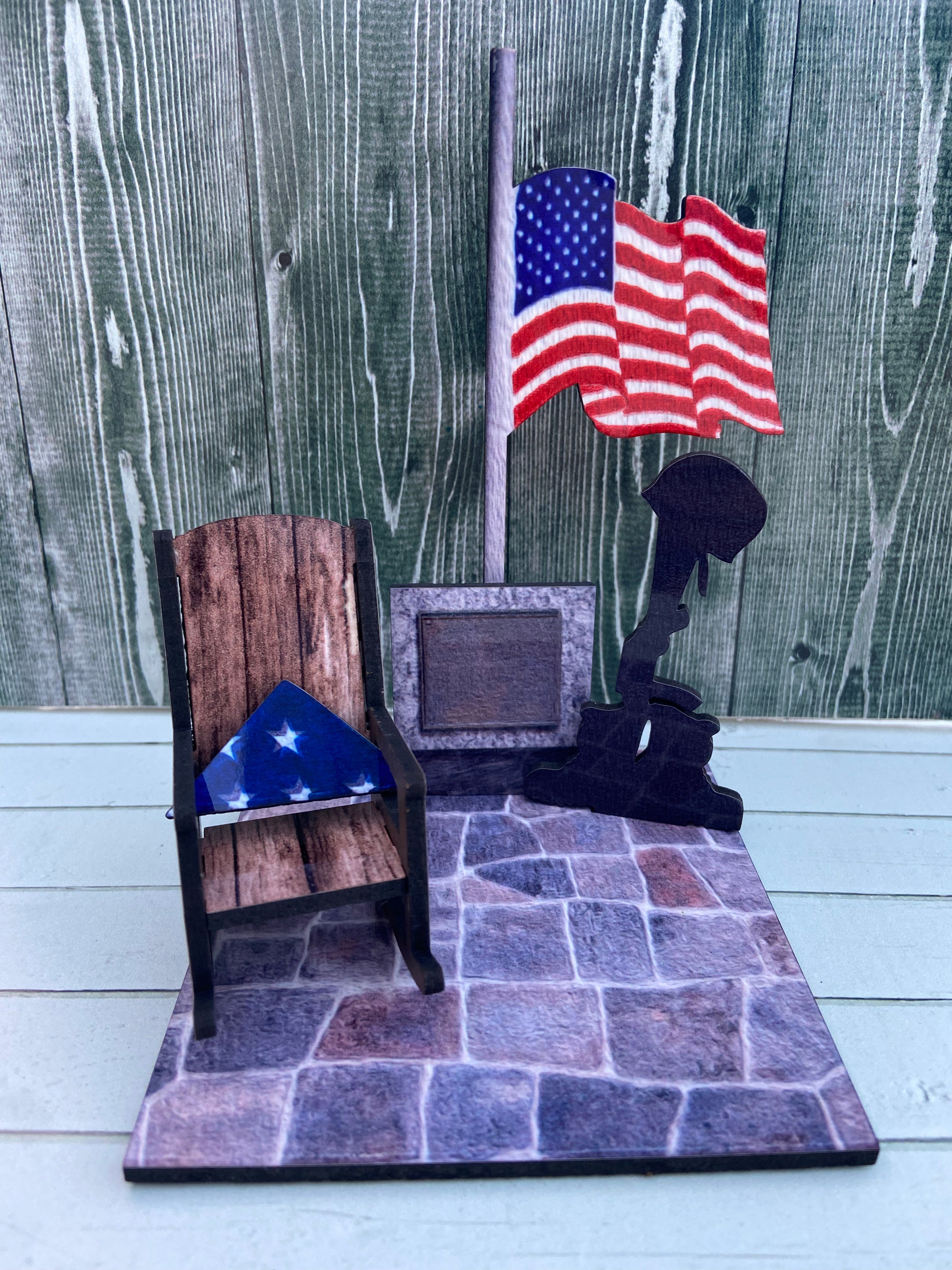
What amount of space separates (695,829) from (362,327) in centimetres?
164

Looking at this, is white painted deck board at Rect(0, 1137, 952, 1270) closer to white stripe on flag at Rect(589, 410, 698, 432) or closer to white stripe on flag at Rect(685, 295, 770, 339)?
white stripe on flag at Rect(589, 410, 698, 432)

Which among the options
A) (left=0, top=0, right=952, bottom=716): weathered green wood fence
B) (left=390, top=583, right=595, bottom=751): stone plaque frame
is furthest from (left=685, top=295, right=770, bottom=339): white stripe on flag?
(left=390, top=583, right=595, bottom=751): stone plaque frame

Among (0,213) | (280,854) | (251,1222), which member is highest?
(0,213)

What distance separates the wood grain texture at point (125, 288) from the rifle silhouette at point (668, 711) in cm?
121

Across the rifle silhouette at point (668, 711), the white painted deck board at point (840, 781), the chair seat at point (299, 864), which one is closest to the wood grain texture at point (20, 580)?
the chair seat at point (299, 864)

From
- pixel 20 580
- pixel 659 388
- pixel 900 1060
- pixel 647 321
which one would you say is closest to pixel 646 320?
pixel 647 321

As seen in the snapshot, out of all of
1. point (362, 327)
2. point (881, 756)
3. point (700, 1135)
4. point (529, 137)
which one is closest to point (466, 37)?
point (529, 137)

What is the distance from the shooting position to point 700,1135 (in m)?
1.50

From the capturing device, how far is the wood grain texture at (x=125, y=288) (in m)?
2.38

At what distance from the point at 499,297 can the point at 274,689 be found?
108 centimetres

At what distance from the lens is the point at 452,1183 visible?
147 centimetres

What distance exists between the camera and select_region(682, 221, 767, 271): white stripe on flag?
2.22 m

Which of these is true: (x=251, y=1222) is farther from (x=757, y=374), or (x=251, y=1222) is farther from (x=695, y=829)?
(x=757, y=374)

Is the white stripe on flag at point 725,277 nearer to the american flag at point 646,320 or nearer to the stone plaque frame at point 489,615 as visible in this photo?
the american flag at point 646,320
